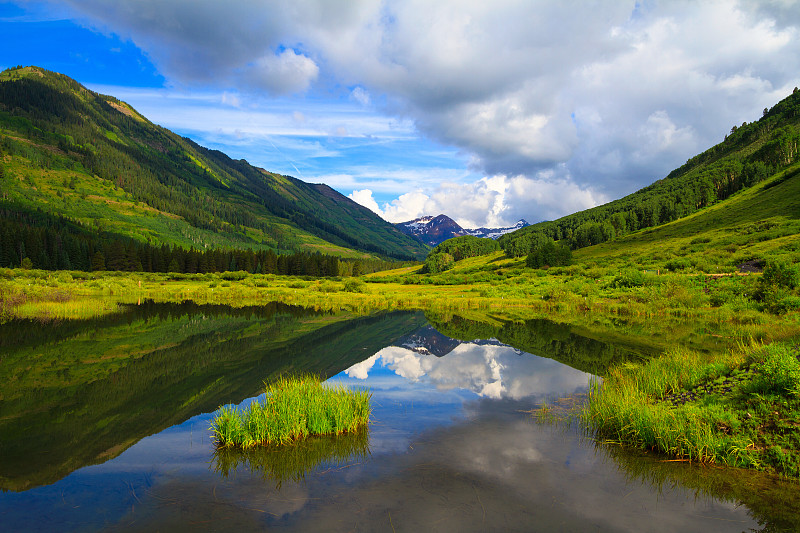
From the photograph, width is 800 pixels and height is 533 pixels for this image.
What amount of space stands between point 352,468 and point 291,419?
2616 mm

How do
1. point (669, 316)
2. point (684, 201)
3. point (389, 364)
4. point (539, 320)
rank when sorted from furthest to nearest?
point (684, 201)
point (539, 320)
point (669, 316)
point (389, 364)

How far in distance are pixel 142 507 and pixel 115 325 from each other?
34.4m

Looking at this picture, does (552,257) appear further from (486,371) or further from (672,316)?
(486,371)

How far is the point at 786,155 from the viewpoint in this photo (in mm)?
154750

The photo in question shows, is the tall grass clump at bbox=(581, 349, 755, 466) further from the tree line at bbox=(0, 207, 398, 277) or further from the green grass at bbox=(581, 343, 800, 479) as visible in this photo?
the tree line at bbox=(0, 207, 398, 277)

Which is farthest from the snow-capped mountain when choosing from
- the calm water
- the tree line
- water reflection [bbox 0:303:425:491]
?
the tree line

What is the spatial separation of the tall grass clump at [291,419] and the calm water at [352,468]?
1.65 feet

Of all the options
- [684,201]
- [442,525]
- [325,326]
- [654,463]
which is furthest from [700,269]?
[684,201]

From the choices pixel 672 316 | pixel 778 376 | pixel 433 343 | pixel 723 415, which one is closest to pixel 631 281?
pixel 672 316

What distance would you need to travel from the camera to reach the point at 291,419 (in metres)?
12.0

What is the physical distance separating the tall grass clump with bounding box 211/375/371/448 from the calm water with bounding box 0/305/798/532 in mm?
502

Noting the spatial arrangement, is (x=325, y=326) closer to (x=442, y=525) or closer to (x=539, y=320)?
(x=539, y=320)

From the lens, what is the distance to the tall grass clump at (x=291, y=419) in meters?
11.7

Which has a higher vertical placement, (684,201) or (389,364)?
(684,201)
